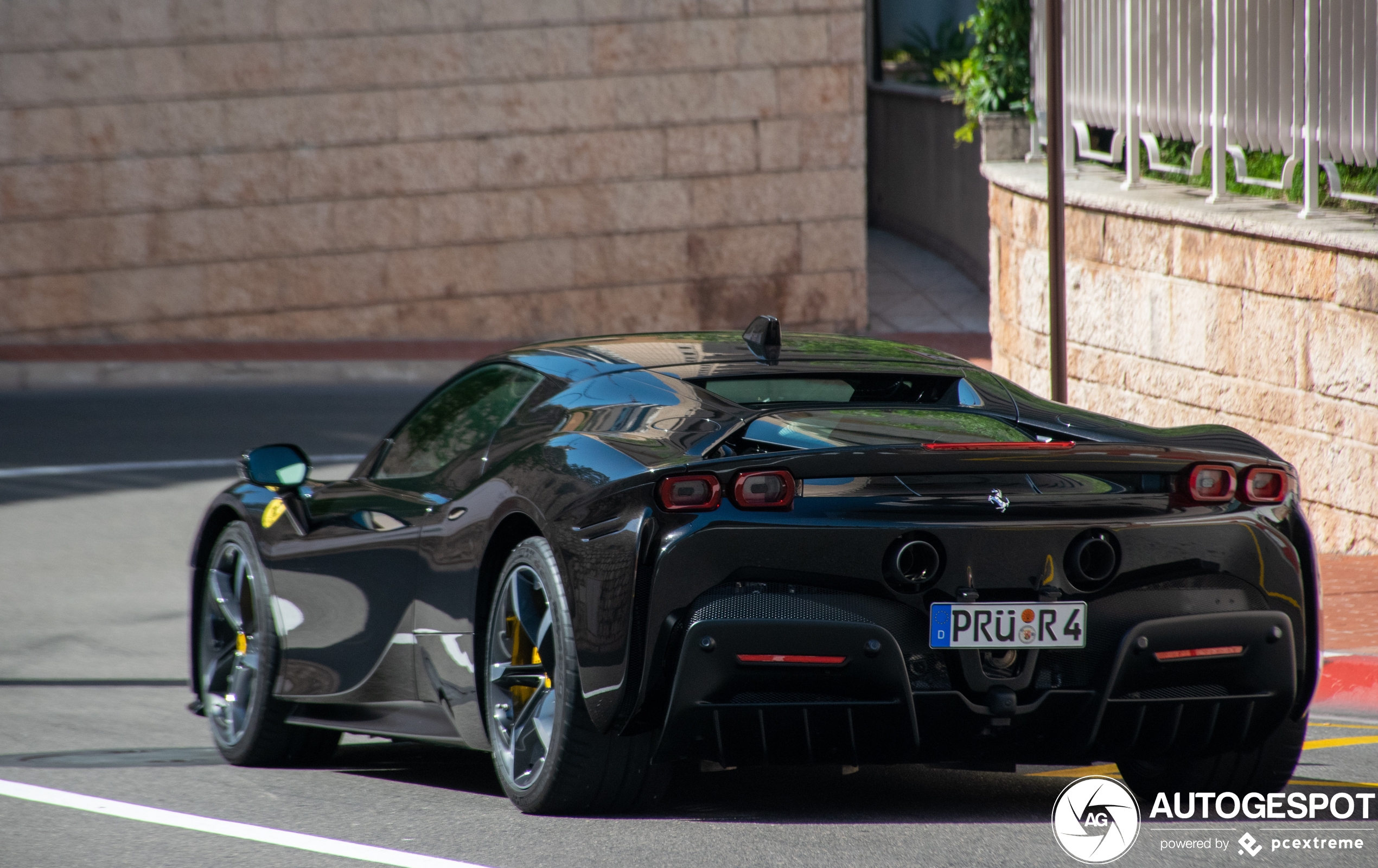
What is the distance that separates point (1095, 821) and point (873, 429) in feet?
3.64

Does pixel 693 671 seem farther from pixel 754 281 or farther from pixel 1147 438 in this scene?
pixel 754 281

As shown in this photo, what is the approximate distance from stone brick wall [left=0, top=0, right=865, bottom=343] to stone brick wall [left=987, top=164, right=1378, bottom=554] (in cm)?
879

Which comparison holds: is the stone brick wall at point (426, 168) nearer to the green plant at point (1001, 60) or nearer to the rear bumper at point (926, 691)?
the green plant at point (1001, 60)

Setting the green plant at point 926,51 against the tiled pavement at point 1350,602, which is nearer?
the tiled pavement at point 1350,602

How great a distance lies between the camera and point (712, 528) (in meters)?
4.50

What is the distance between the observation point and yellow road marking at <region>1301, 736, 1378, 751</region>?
20.4ft

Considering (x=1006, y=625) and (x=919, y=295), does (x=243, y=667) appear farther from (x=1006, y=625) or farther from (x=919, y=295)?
(x=919, y=295)

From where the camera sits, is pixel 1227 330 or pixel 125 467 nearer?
pixel 1227 330

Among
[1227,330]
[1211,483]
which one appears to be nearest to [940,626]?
[1211,483]

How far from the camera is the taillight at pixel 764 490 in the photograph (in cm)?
453

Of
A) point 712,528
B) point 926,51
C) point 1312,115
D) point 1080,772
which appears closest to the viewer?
point 712,528

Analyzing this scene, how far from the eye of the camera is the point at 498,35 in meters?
20.0

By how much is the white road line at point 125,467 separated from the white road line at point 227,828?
24.4ft

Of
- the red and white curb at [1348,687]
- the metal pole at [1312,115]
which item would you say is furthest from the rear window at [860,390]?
the metal pole at [1312,115]
